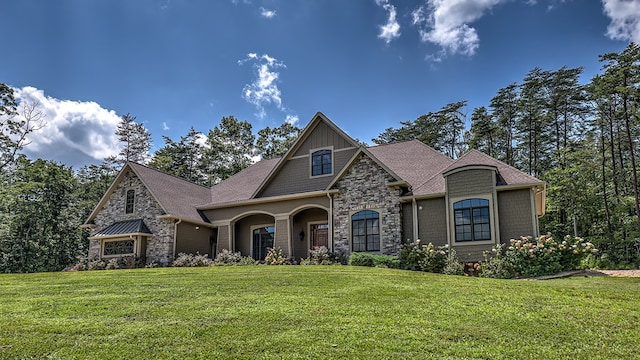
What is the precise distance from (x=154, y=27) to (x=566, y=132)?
28970mm

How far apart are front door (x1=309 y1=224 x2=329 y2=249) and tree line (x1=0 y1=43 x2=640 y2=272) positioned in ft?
54.2

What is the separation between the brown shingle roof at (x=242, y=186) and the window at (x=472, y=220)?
31.9 feet

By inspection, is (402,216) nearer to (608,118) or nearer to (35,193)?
(608,118)

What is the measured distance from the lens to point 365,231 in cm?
1795

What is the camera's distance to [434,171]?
64.2 feet

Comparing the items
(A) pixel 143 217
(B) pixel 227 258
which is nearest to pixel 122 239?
(A) pixel 143 217

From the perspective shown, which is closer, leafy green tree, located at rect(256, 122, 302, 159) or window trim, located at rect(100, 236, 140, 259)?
window trim, located at rect(100, 236, 140, 259)

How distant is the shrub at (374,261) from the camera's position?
1577cm

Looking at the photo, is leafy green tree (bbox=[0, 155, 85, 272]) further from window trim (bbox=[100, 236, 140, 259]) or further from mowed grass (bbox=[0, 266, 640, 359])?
mowed grass (bbox=[0, 266, 640, 359])

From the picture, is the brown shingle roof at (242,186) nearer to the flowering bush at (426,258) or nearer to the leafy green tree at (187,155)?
the flowering bush at (426,258)

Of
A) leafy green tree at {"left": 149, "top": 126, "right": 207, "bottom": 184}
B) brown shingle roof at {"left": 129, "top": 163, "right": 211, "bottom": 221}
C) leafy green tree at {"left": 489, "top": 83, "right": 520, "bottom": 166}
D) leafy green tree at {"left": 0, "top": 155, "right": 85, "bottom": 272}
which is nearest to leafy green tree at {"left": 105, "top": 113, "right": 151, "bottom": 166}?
leafy green tree at {"left": 149, "top": 126, "right": 207, "bottom": 184}

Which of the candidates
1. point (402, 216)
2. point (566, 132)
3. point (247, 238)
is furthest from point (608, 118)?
point (247, 238)

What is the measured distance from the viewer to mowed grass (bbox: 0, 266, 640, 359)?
598cm

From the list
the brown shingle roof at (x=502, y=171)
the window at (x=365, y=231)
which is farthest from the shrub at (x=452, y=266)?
the brown shingle roof at (x=502, y=171)
